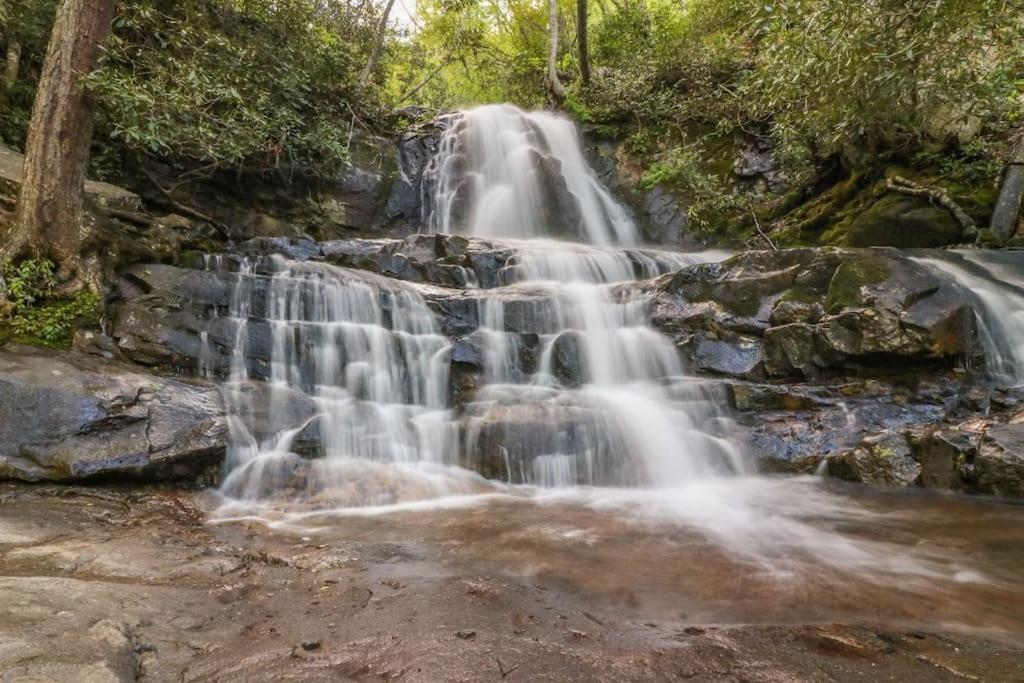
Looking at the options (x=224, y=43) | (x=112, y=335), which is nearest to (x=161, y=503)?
(x=112, y=335)

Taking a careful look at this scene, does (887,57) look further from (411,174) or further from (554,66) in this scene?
(554,66)

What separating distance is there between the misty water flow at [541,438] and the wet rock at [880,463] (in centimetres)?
36

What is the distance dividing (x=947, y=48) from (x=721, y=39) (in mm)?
9709

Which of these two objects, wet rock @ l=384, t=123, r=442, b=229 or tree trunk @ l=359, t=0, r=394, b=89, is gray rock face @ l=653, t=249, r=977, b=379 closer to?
wet rock @ l=384, t=123, r=442, b=229

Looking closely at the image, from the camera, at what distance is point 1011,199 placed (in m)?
8.94

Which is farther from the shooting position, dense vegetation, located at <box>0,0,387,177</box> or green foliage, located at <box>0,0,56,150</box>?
green foliage, located at <box>0,0,56,150</box>

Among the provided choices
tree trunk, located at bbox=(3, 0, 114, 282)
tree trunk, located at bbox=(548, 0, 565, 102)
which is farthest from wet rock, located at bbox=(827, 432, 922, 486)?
tree trunk, located at bbox=(548, 0, 565, 102)

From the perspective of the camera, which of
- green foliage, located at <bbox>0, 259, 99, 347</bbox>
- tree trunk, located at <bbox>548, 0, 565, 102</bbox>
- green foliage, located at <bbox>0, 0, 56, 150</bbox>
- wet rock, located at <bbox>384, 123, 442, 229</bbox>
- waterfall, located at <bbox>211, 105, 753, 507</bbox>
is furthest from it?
tree trunk, located at <bbox>548, 0, 565, 102</bbox>

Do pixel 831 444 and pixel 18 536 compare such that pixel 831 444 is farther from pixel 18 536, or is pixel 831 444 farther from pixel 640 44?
pixel 640 44

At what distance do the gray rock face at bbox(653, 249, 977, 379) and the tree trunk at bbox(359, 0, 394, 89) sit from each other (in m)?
10.1

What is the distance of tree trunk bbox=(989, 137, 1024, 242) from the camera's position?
29.1 feet

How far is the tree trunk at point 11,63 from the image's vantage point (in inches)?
309

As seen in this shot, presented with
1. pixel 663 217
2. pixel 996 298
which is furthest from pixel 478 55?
pixel 996 298

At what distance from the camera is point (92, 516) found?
3828mm
